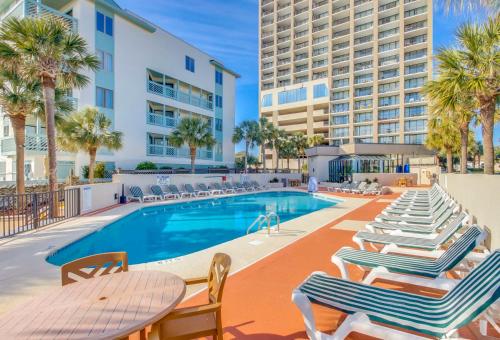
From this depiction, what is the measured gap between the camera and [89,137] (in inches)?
669

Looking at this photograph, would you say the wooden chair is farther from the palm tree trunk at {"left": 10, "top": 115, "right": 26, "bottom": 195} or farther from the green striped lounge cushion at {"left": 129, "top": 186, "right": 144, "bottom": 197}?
the green striped lounge cushion at {"left": 129, "top": 186, "right": 144, "bottom": 197}

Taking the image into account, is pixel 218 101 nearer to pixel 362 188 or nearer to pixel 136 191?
pixel 136 191

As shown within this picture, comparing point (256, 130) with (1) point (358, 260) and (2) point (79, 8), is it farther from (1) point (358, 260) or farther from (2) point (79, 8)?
(1) point (358, 260)

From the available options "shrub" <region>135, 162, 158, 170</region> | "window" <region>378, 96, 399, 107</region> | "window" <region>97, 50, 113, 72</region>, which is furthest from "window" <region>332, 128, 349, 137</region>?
"window" <region>97, 50, 113, 72</region>

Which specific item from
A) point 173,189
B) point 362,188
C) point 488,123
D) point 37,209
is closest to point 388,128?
point 362,188

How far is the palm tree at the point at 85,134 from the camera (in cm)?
1691

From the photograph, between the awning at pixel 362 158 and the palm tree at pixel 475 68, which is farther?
the awning at pixel 362 158

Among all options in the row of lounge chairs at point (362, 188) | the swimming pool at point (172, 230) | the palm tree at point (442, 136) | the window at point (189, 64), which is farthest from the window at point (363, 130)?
the swimming pool at point (172, 230)

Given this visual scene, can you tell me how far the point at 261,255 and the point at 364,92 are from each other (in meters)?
54.2

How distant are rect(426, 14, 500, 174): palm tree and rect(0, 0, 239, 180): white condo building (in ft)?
72.8

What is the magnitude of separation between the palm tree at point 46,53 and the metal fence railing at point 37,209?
3.14ft

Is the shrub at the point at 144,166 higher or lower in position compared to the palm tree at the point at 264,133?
lower

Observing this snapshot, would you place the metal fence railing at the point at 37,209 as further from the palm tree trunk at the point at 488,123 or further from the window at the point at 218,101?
the window at the point at 218,101

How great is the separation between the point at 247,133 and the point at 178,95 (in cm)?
934
